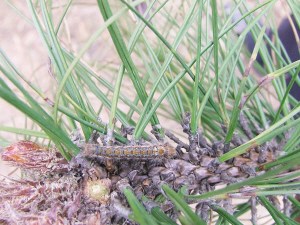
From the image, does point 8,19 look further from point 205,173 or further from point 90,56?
point 205,173

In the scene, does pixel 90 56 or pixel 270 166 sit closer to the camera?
pixel 270 166

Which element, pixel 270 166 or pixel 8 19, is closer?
pixel 270 166

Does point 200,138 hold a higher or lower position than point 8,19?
lower

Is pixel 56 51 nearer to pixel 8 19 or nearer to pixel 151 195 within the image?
pixel 151 195

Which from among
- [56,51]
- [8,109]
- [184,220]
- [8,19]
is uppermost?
[8,19]

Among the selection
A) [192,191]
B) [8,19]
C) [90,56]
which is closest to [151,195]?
[192,191]

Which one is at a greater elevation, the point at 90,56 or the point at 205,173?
the point at 90,56
